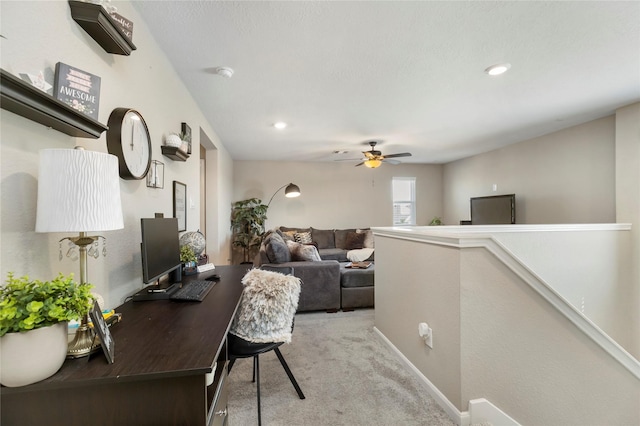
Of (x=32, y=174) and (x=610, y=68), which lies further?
(x=610, y=68)

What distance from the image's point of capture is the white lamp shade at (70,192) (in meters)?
0.81

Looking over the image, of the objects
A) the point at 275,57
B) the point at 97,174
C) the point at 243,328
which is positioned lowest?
the point at 243,328

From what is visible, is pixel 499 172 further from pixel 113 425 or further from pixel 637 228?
pixel 113 425

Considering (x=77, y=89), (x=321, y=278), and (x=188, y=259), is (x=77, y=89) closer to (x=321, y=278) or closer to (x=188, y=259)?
(x=188, y=259)

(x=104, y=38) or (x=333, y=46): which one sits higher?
(x=333, y=46)

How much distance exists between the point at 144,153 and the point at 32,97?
2.97 ft

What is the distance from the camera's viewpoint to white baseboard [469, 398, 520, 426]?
66.6 inches

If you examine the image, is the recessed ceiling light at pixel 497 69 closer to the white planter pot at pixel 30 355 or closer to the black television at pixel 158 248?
the black television at pixel 158 248

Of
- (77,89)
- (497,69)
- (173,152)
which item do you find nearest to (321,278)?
(173,152)

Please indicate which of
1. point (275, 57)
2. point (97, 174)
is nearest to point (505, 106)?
point (275, 57)

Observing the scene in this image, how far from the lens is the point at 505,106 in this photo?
3213mm

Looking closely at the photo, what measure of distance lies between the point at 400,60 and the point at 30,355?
2.62 meters

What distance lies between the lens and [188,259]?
2135mm

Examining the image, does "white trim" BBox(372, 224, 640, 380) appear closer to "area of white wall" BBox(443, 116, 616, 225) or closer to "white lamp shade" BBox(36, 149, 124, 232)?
"white lamp shade" BBox(36, 149, 124, 232)
